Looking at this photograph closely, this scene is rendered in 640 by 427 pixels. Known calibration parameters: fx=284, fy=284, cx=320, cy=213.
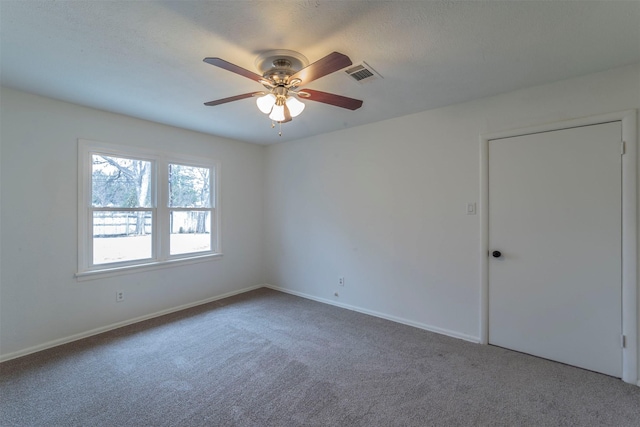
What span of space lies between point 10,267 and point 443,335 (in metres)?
4.35

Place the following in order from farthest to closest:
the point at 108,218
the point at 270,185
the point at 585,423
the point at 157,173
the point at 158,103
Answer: the point at 270,185 → the point at 157,173 → the point at 108,218 → the point at 158,103 → the point at 585,423

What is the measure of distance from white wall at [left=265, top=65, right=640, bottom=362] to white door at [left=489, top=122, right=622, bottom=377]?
0.66ft

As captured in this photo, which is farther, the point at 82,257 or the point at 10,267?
the point at 82,257

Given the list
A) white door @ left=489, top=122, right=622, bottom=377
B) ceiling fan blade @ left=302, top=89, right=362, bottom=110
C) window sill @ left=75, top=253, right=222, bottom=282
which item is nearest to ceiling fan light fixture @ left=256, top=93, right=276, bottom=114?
ceiling fan blade @ left=302, top=89, right=362, bottom=110

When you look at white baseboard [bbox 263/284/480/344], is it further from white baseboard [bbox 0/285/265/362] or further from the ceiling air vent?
the ceiling air vent

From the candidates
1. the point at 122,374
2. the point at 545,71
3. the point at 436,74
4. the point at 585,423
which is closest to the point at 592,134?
the point at 545,71

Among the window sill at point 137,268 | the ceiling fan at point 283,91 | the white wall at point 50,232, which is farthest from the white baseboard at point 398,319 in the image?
the ceiling fan at point 283,91

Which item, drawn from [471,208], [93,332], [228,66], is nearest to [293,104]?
[228,66]

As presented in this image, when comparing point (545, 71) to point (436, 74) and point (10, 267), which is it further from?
point (10, 267)

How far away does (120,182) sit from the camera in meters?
3.41

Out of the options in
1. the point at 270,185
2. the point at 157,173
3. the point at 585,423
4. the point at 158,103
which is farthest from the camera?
the point at 270,185

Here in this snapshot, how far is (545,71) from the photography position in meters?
2.31

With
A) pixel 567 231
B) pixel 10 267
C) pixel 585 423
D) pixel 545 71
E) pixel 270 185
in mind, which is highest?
pixel 545 71

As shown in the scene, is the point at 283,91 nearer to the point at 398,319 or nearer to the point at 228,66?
the point at 228,66
